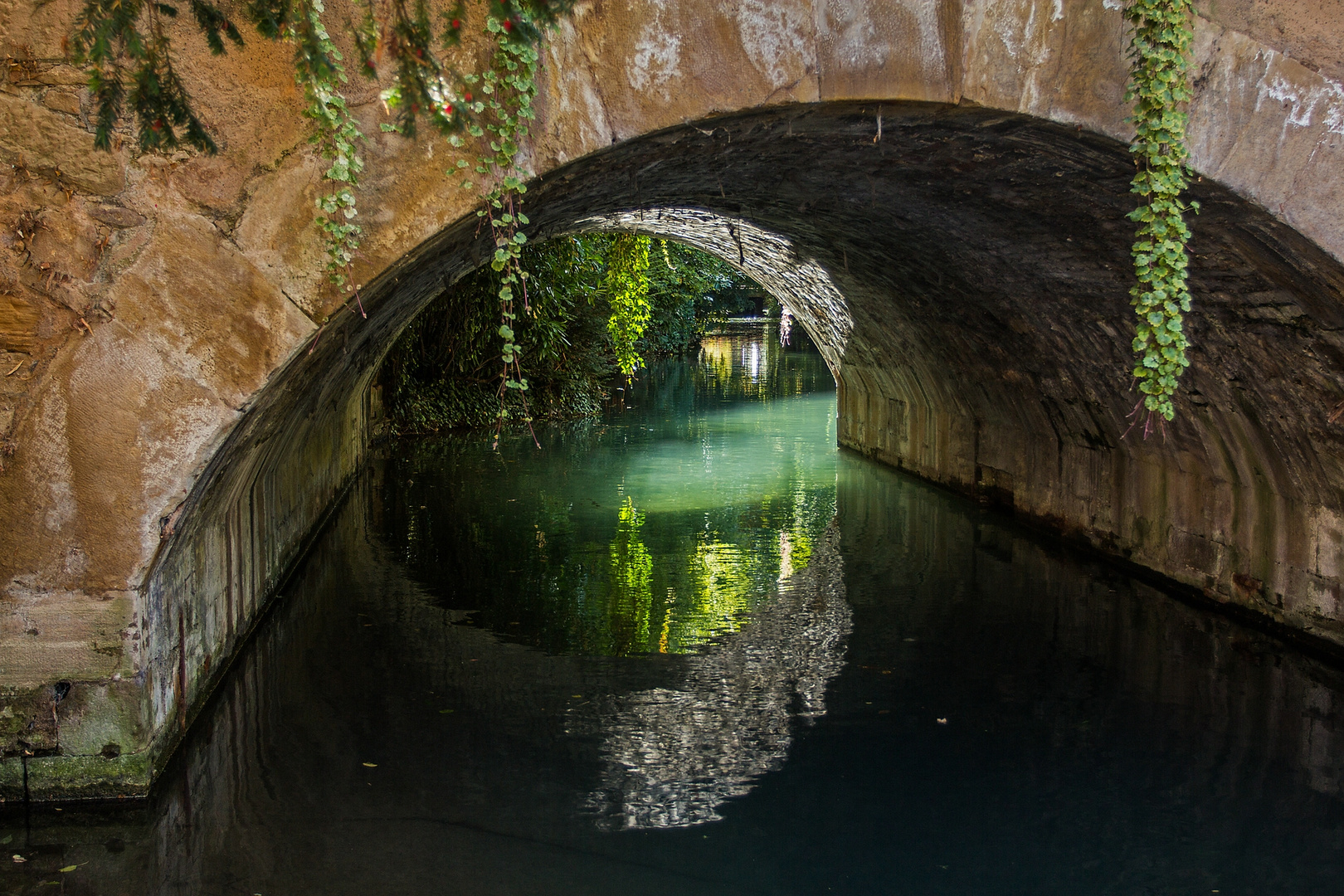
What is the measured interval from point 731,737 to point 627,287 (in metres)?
8.93

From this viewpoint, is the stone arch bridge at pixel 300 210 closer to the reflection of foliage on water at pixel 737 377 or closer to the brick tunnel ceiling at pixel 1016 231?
the brick tunnel ceiling at pixel 1016 231

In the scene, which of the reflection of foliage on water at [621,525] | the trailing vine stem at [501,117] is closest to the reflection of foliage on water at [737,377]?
the reflection of foliage on water at [621,525]

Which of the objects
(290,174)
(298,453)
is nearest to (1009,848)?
(290,174)

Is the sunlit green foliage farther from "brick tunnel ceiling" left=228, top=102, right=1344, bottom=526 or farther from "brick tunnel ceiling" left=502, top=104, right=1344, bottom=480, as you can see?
"brick tunnel ceiling" left=502, top=104, right=1344, bottom=480

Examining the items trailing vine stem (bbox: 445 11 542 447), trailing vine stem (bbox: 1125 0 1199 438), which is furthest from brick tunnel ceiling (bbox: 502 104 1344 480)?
trailing vine stem (bbox: 445 11 542 447)

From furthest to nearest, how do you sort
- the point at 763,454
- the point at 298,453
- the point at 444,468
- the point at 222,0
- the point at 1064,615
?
A: the point at 763,454 < the point at 444,468 < the point at 298,453 < the point at 1064,615 < the point at 222,0

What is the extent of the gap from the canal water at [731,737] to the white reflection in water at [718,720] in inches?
0.8

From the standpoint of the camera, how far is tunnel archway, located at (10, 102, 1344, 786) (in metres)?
4.89

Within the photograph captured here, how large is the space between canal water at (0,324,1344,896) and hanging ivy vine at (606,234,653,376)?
4.35 m

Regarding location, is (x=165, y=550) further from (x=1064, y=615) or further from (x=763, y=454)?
(x=763, y=454)

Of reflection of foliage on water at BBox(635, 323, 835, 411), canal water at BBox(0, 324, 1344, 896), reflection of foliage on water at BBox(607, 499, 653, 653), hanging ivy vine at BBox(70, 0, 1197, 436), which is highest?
hanging ivy vine at BBox(70, 0, 1197, 436)

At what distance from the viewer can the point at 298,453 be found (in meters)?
8.62

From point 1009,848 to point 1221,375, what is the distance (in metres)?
3.62

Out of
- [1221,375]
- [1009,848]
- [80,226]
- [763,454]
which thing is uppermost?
[80,226]
